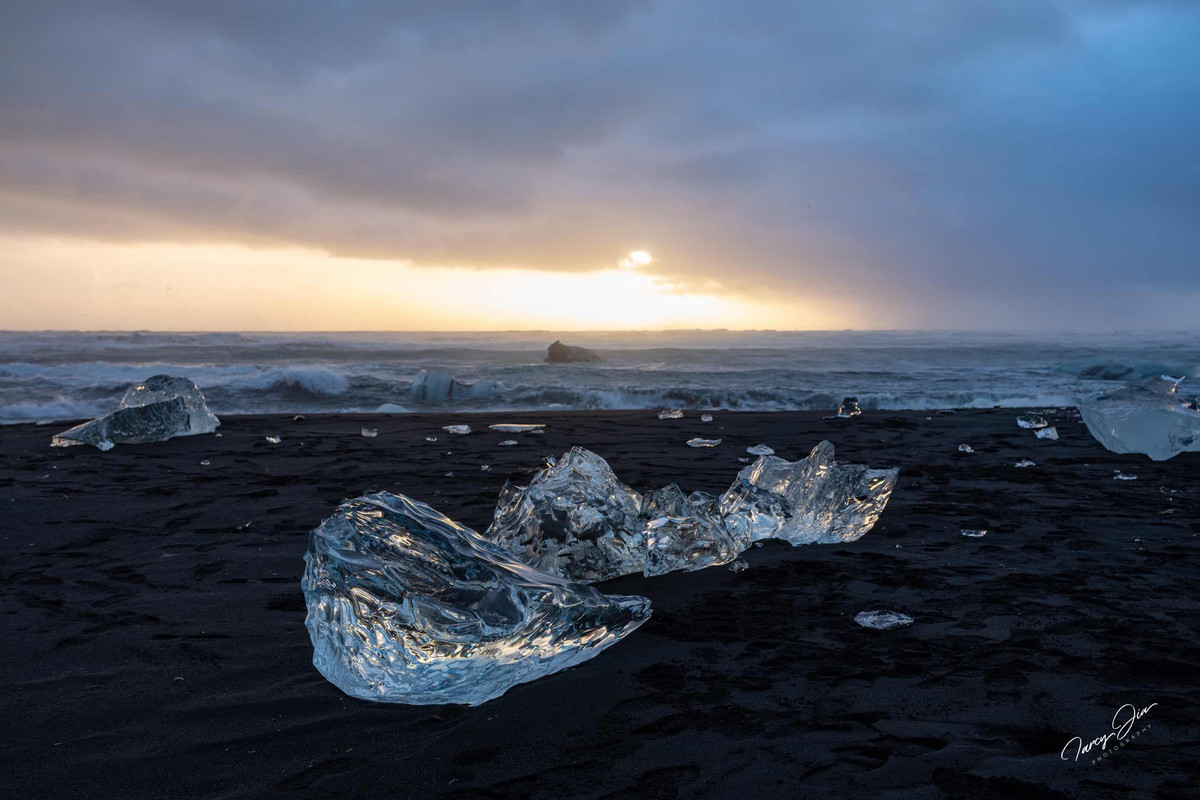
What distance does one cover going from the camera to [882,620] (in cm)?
266

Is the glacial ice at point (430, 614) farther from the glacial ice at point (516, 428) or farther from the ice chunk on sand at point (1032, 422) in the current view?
the ice chunk on sand at point (1032, 422)

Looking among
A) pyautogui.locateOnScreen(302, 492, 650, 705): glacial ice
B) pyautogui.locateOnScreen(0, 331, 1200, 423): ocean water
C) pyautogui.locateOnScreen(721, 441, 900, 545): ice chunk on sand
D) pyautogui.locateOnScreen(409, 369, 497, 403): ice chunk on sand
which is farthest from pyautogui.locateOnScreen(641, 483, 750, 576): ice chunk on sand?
pyautogui.locateOnScreen(409, 369, 497, 403): ice chunk on sand

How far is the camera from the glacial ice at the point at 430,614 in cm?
213

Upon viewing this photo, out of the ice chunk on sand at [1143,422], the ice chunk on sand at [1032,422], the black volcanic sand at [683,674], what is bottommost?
the black volcanic sand at [683,674]

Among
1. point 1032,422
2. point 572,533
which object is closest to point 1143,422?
point 1032,422

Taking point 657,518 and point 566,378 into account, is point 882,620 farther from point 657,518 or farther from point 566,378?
point 566,378

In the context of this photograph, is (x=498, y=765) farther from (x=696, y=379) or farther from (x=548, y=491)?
(x=696, y=379)

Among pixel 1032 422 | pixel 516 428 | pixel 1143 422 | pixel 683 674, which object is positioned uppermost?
pixel 1143 422

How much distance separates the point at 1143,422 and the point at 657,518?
16.4ft

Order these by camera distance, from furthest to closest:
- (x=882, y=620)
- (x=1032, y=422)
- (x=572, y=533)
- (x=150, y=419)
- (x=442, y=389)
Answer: (x=442, y=389) < (x=1032, y=422) < (x=150, y=419) < (x=572, y=533) < (x=882, y=620)

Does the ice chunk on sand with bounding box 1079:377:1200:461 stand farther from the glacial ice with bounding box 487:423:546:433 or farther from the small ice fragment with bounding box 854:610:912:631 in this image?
the glacial ice with bounding box 487:423:546:433

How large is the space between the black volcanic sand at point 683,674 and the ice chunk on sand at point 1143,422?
Result: 1752 millimetres

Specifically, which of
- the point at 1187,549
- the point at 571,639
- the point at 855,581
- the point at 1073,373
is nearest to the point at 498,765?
the point at 571,639

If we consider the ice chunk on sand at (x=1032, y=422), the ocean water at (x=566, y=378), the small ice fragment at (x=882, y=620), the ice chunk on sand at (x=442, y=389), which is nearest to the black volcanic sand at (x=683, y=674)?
the small ice fragment at (x=882, y=620)
